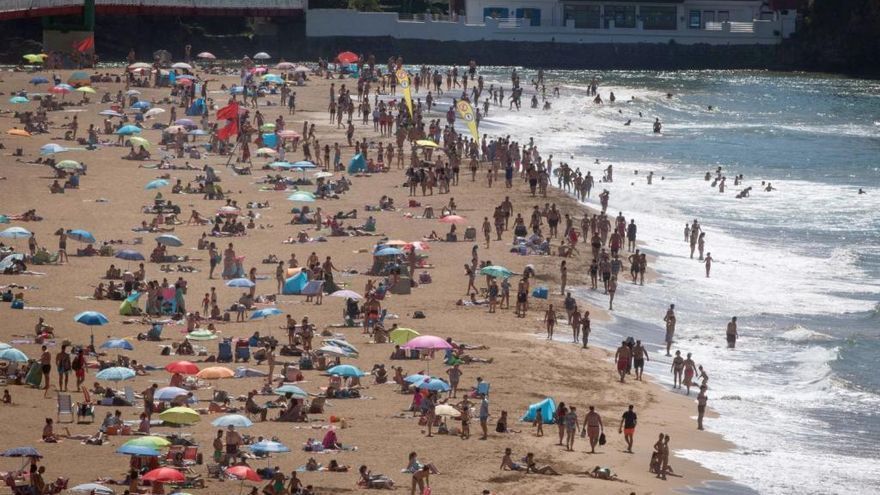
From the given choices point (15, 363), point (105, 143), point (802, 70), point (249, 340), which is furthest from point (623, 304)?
point (802, 70)

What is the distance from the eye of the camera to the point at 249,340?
3034 cm

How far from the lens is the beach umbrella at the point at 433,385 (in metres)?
27.3

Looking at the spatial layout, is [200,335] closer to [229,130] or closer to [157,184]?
[157,184]

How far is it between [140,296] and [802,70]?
7206 cm

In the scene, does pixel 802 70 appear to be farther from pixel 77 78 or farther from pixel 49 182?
pixel 49 182

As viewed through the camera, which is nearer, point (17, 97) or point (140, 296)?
point (140, 296)

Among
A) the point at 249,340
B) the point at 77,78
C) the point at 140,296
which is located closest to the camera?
the point at 249,340

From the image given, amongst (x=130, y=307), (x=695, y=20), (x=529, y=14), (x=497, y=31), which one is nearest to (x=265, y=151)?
(x=130, y=307)

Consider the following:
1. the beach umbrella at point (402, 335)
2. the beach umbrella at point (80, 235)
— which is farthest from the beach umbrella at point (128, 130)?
the beach umbrella at point (402, 335)

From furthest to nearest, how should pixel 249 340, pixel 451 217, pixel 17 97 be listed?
pixel 17 97
pixel 451 217
pixel 249 340

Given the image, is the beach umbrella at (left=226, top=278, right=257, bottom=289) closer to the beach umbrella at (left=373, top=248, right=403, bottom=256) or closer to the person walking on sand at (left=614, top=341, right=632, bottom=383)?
the beach umbrella at (left=373, top=248, right=403, bottom=256)

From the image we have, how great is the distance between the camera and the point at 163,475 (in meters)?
21.8

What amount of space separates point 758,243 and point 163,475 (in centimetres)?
2921

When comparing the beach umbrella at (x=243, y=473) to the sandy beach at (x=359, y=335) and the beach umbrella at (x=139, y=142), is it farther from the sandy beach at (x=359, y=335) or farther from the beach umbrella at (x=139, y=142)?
the beach umbrella at (x=139, y=142)
